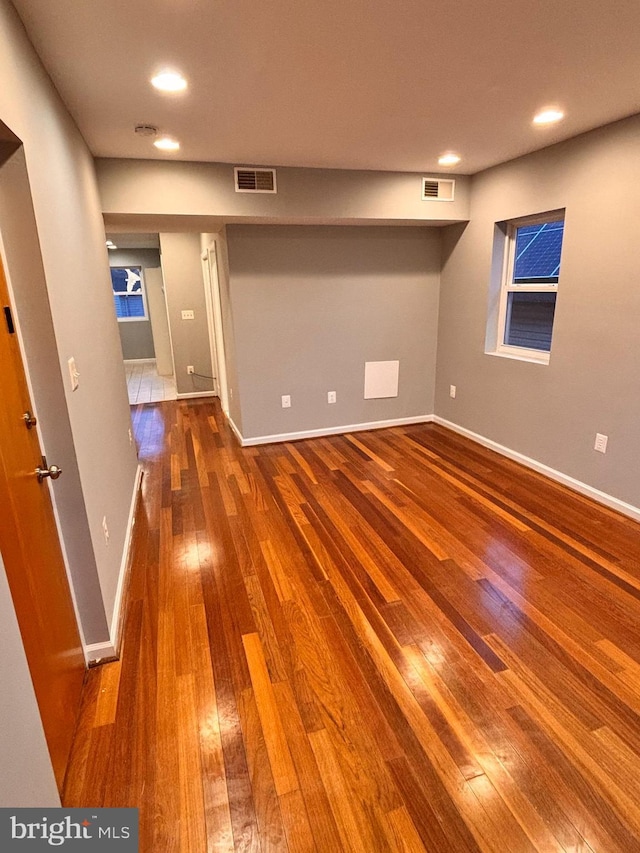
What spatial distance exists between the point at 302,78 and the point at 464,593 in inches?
102

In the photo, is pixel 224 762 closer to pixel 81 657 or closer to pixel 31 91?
pixel 81 657

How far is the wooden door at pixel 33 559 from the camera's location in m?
1.21

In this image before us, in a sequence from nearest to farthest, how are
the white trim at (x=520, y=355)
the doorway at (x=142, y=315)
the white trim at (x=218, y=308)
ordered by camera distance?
the white trim at (x=520, y=355), the white trim at (x=218, y=308), the doorway at (x=142, y=315)

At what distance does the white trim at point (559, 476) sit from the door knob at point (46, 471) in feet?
10.8

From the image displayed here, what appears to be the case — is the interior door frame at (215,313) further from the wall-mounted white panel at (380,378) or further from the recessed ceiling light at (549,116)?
the recessed ceiling light at (549,116)

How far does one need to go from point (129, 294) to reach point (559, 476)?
9967 millimetres

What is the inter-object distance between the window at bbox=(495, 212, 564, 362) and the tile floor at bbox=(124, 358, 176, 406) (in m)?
4.76

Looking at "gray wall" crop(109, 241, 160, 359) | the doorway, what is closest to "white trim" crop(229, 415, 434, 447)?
the doorway

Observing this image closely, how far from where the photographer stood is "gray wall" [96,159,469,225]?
3252 mm

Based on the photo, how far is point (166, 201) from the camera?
333cm

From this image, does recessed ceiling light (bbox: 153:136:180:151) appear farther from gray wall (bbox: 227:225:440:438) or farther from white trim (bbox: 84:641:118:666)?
white trim (bbox: 84:641:118:666)

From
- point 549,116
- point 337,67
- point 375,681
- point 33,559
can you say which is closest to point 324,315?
point 549,116

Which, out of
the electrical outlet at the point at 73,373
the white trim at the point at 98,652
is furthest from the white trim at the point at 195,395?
the white trim at the point at 98,652

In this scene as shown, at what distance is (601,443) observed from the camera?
3.12 m
